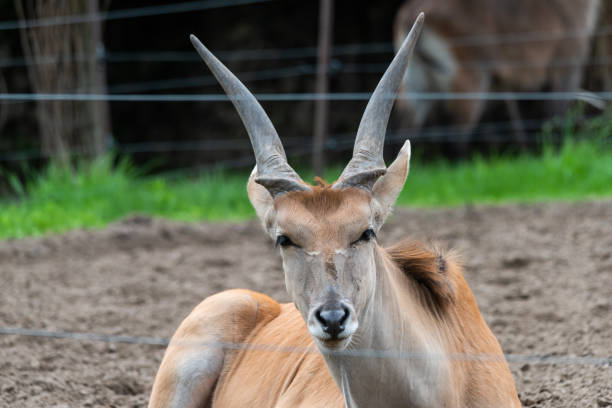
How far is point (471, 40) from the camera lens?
33.9 feet

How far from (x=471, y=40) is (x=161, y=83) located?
4969 mm

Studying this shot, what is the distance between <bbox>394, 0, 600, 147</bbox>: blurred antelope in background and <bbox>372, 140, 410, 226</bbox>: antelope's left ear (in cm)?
702

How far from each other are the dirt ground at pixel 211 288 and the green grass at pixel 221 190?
0.51m

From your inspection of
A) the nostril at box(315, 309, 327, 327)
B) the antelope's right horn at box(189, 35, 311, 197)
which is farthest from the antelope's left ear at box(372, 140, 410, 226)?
the nostril at box(315, 309, 327, 327)

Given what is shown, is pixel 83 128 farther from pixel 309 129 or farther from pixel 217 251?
pixel 309 129

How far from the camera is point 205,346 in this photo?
13.9 ft

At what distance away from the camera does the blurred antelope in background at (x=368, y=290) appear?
3066mm

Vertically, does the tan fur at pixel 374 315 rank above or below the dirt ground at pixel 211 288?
above

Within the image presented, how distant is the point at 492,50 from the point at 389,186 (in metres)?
7.51

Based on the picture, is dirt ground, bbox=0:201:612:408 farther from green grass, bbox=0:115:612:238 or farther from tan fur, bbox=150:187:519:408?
green grass, bbox=0:115:612:238

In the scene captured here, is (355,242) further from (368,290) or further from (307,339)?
(307,339)

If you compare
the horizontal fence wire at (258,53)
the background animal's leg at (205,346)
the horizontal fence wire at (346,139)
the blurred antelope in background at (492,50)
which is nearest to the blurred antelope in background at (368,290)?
the background animal's leg at (205,346)

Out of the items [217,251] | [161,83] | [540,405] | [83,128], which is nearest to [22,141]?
[161,83]

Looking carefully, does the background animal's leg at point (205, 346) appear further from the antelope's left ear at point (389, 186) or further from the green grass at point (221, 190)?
the green grass at point (221, 190)
